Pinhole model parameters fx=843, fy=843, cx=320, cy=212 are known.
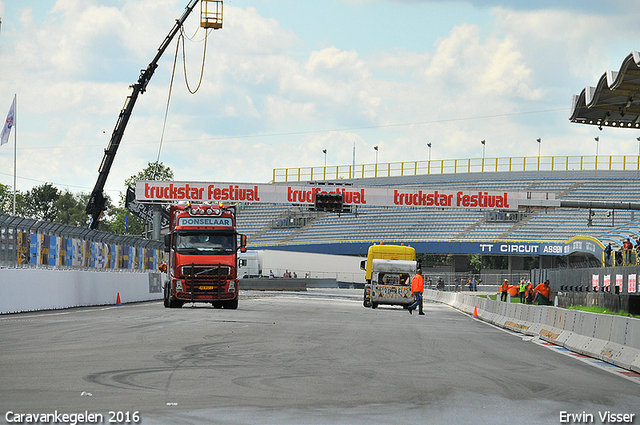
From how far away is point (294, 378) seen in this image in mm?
10273

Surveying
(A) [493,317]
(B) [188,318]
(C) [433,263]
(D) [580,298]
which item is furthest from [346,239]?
(B) [188,318]

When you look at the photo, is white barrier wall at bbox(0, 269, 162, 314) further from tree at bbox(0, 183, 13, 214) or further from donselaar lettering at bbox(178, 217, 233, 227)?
tree at bbox(0, 183, 13, 214)

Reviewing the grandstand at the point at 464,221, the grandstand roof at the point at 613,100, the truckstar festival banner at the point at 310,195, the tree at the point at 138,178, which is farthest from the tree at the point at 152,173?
the grandstand roof at the point at 613,100

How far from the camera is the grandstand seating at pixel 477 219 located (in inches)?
2990

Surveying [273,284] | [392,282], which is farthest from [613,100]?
[273,284]

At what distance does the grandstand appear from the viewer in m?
76.0

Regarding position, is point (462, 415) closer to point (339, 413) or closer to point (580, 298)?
point (339, 413)

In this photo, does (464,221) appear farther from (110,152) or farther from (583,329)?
(583,329)

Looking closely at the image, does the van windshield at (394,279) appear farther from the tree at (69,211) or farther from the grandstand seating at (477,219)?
the tree at (69,211)

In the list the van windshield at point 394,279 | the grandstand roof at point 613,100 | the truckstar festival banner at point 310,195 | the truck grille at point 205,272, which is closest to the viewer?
the grandstand roof at point 613,100

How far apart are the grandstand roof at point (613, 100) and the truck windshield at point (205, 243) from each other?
40.4 feet

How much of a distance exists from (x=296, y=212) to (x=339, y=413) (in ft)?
278

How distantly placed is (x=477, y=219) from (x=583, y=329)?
64839mm

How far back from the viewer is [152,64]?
4953 cm
